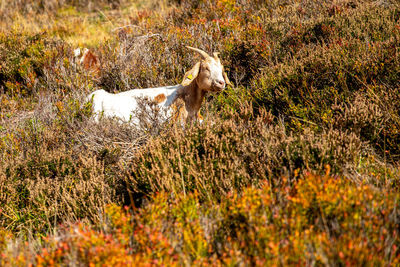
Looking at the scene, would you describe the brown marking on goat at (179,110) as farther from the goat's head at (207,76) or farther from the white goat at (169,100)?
the goat's head at (207,76)

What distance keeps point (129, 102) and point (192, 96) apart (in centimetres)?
87

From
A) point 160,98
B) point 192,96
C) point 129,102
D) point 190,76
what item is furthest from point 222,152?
point 129,102

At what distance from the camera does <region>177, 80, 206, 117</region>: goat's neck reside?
4.17 m

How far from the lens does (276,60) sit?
4848 millimetres

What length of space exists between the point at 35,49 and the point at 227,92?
4.02 m

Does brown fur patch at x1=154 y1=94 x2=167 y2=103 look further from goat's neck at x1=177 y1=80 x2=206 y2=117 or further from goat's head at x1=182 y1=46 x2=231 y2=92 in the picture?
goat's head at x1=182 y1=46 x2=231 y2=92

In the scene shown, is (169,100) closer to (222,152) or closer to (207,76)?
(207,76)

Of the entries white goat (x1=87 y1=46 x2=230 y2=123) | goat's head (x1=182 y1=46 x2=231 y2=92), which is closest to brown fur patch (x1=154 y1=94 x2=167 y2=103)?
white goat (x1=87 y1=46 x2=230 y2=123)

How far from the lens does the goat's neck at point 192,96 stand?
417 cm

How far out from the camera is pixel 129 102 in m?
4.21

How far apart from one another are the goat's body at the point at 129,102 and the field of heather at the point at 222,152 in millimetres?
201

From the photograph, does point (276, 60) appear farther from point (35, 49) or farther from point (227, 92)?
point (35, 49)

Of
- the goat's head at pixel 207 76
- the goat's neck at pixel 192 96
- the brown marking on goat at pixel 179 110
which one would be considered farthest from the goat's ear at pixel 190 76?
the brown marking on goat at pixel 179 110

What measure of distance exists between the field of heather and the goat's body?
20 cm
